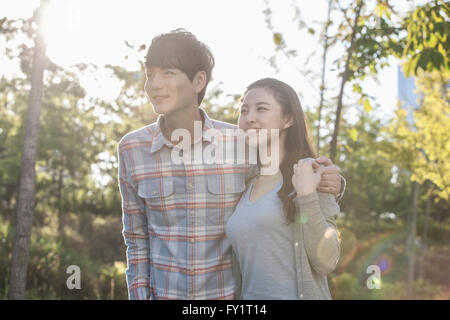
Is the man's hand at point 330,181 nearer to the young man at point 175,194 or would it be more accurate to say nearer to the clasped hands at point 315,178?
the clasped hands at point 315,178

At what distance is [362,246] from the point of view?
13.5 meters

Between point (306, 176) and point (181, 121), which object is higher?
point (181, 121)

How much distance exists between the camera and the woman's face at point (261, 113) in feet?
7.53

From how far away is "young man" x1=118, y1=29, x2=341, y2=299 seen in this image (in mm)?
2354

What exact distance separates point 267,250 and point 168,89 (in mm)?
973

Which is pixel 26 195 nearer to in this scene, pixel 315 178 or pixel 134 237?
pixel 134 237

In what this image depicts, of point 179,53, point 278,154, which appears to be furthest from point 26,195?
point 278,154

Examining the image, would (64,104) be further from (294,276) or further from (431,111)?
(294,276)

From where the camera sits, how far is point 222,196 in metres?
2.44

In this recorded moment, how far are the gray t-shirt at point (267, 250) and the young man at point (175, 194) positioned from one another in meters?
0.19

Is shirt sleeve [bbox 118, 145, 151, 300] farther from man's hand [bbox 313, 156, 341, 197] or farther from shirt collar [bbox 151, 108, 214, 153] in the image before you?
man's hand [bbox 313, 156, 341, 197]

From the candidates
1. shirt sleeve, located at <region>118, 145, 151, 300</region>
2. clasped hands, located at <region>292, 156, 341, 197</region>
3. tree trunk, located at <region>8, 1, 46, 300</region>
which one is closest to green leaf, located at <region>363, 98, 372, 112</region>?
clasped hands, located at <region>292, 156, 341, 197</region>

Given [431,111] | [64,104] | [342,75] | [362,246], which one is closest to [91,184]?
[64,104]

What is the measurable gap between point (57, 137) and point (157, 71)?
10.7m
